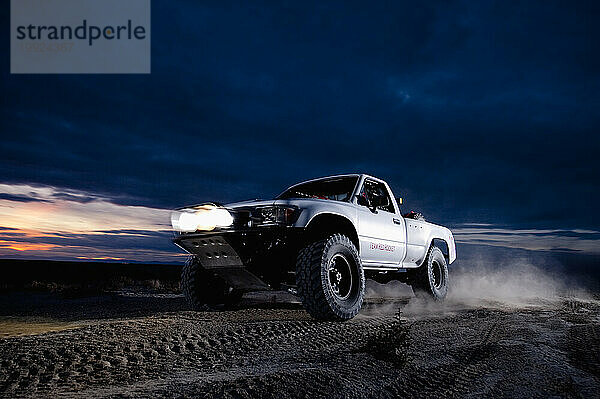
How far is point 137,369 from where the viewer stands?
3.10 m

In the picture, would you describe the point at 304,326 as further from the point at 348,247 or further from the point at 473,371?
the point at 473,371

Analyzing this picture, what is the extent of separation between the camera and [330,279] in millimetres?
5672

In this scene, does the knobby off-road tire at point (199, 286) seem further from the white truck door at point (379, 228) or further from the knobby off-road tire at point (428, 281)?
the knobby off-road tire at point (428, 281)

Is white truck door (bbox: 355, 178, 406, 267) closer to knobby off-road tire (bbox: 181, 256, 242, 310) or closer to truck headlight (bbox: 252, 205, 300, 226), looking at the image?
truck headlight (bbox: 252, 205, 300, 226)

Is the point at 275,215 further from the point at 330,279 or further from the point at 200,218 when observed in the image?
the point at 330,279

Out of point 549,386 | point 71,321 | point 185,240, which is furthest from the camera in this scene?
point 71,321

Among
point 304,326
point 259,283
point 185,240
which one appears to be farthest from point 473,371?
point 185,240

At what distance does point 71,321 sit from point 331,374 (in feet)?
15.4

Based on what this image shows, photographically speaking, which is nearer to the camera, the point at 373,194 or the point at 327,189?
the point at 327,189

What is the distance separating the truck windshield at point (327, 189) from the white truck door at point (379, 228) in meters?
0.25

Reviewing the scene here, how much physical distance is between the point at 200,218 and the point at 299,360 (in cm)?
253

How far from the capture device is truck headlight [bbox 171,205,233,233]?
5145mm

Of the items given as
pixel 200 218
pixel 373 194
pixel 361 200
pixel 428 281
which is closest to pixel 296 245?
pixel 200 218

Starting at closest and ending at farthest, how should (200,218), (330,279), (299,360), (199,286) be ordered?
(299,360)
(200,218)
(330,279)
(199,286)
